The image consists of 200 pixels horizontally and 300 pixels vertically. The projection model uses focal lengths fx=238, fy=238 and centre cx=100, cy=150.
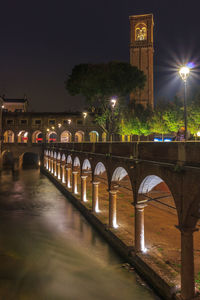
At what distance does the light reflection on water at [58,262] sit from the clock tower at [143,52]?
35837 millimetres

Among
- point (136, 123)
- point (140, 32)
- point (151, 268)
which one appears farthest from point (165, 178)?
point (140, 32)

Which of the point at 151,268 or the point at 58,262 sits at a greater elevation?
the point at 151,268

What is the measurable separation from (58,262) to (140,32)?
53.2 meters

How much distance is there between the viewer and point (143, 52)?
52438 millimetres

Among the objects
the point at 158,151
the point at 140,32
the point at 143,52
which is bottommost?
the point at 158,151

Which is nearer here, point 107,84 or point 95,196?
point 95,196

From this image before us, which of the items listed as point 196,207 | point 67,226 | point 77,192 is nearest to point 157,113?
point 77,192

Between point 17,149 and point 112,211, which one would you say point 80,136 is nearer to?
point 17,149

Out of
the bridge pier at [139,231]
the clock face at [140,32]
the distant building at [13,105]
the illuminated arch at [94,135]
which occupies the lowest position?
the bridge pier at [139,231]

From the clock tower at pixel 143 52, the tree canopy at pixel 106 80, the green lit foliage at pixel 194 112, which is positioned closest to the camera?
the green lit foliage at pixel 194 112

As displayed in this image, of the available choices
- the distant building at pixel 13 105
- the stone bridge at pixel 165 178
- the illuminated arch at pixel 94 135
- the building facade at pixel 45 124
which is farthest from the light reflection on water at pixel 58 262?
the distant building at pixel 13 105

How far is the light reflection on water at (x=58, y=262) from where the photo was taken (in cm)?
1066

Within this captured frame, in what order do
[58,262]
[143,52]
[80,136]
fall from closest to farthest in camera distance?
1. [58,262]
2. [143,52]
3. [80,136]

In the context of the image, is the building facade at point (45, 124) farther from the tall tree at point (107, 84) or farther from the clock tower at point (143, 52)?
the tall tree at point (107, 84)
